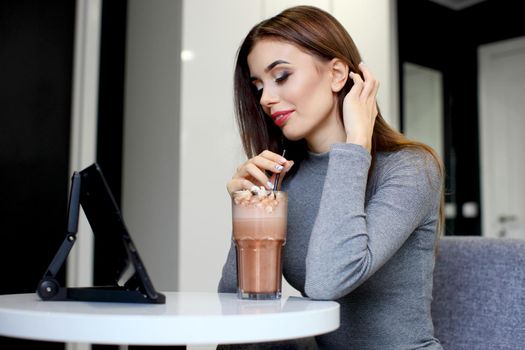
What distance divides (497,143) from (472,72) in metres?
0.57

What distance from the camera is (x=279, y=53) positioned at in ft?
4.29

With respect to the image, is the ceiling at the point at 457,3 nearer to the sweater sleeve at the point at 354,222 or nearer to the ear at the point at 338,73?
the ear at the point at 338,73

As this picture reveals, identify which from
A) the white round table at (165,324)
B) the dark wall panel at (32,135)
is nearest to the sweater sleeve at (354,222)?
the white round table at (165,324)

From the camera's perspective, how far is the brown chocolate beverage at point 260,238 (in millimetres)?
979

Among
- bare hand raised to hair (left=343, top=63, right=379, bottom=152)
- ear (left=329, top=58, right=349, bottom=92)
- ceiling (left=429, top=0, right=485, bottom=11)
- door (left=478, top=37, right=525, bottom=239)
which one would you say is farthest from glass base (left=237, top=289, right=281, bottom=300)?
ceiling (left=429, top=0, right=485, bottom=11)

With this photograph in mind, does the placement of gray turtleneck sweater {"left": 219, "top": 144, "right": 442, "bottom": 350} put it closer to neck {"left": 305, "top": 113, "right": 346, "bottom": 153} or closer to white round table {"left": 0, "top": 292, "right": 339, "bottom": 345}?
neck {"left": 305, "top": 113, "right": 346, "bottom": 153}

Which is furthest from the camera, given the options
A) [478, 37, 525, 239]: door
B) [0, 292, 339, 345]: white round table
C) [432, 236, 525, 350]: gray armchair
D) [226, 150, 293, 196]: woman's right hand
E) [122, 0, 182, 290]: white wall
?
[478, 37, 525, 239]: door

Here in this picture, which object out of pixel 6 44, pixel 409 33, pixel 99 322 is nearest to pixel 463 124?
pixel 409 33

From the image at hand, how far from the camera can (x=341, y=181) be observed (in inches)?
40.7

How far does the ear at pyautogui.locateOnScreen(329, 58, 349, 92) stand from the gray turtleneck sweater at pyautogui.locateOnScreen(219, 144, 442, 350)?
0.17m

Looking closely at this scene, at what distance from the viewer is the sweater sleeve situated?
3.23 feet

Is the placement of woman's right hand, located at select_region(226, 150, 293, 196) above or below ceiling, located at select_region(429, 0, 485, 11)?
below

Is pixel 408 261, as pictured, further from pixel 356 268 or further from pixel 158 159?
pixel 158 159

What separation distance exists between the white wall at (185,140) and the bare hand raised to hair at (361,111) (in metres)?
1.15
